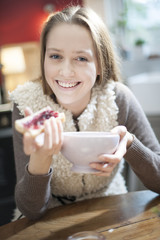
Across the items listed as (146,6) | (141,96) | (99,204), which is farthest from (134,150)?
(146,6)

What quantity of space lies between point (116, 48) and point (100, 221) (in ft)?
3.82

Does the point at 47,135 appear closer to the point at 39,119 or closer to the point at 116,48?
the point at 39,119

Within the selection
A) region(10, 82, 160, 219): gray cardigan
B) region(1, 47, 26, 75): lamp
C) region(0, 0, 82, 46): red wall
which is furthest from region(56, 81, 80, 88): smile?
region(0, 0, 82, 46): red wall

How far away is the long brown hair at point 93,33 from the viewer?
Result: 1.28 metres

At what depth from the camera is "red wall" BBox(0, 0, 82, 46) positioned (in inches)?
193

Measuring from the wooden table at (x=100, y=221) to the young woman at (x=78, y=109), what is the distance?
71 millimetres

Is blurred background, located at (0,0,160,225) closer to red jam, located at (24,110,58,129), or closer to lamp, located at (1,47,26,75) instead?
lamp, located at (1,47,26,75)

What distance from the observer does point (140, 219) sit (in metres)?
0.99

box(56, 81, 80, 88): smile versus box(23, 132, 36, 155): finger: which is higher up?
box(56, 81, 80, 88): smile

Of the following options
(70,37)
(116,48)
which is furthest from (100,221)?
(116,48)

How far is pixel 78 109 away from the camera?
1470 millimetres

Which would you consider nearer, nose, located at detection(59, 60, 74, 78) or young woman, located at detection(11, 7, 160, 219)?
young woman, located at detection(11, 7, 160, 219)

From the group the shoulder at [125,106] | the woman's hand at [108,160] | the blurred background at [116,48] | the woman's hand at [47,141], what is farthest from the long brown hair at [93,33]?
the woman's hand at [47,141]

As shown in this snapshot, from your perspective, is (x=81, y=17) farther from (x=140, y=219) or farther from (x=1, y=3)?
(x=1, y=3)
